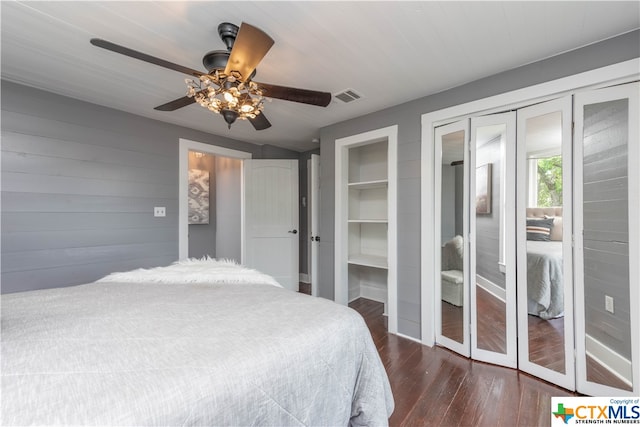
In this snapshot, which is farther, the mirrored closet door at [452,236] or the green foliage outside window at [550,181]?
the mirrored closet door at [452,236]

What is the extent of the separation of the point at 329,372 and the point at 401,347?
1.69 meters

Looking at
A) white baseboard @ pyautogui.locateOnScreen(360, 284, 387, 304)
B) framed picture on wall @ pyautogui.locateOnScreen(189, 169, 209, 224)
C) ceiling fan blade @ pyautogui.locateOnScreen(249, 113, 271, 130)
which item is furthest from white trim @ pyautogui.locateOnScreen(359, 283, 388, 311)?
framed picture on wall @ pyautogui.locateOnScreen(189, 169, 209, 224)

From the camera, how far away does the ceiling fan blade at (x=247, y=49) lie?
1169 millimetres

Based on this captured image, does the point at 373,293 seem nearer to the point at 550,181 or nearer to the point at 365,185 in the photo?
the point at 365,185

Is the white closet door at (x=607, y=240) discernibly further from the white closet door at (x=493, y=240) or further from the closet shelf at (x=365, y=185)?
the closet shelf at (x=365, y=185)

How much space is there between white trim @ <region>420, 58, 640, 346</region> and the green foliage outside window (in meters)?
0.47

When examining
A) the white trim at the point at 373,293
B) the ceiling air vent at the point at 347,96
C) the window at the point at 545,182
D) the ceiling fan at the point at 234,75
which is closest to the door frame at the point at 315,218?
the white trim at the point at 373,293

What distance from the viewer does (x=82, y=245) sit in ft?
8.23

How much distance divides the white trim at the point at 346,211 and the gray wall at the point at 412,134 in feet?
0.17

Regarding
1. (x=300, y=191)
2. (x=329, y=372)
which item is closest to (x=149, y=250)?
(x=300, y=191)

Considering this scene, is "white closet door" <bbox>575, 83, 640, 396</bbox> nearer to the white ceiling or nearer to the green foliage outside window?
the green foliage outside window

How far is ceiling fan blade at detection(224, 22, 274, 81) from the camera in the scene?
117 centimetres

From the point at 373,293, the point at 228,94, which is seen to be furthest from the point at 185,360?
the point at 373,293

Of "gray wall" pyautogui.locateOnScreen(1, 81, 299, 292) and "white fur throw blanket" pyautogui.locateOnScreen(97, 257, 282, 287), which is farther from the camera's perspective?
"gray wall" pyautogui.locateOnScreen(1, 81, 299, 292)
